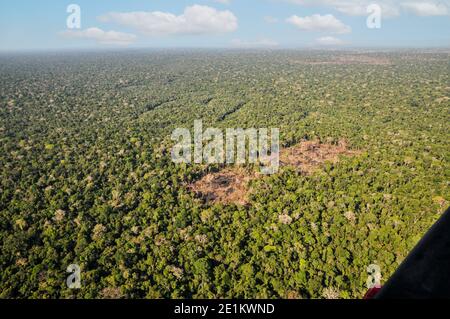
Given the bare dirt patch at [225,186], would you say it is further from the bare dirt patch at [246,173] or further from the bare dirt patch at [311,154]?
the bare dirt patch at [311,154]

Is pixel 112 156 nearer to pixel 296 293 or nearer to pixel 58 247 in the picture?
pixel 58 247

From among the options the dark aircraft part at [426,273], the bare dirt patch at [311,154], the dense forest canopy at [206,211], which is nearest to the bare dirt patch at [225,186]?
the dense forest canopy at [206,211]

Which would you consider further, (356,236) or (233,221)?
(233,221)

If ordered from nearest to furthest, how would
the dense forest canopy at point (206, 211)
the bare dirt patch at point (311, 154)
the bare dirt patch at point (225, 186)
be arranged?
the dense forest canopy at point (206, 211) → the bare dirt patch at point (225, 186) → the bare dirt patch at point (311, 154)

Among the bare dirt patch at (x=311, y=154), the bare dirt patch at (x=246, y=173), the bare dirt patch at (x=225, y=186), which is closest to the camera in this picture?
the bare dirt patch at (x=225, y=186)
